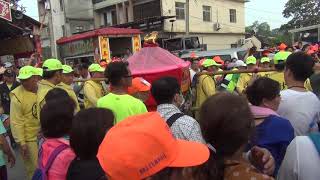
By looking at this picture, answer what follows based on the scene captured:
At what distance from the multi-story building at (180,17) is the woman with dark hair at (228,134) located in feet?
100

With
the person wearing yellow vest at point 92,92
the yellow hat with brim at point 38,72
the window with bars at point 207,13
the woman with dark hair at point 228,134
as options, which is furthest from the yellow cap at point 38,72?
the window with bars at point 207,13

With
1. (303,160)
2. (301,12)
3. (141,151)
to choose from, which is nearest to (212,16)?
(301,12)

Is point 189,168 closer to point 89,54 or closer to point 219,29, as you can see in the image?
point 89,54

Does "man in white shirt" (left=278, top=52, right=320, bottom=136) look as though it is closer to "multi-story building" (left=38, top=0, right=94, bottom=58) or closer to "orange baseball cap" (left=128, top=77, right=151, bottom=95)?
"orange baseball cap" (left=128, top=77, right=151, bottom=95)

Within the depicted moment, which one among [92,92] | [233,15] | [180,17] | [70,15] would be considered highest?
[70,15]

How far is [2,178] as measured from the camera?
188 inches

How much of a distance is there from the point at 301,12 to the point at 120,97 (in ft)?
185

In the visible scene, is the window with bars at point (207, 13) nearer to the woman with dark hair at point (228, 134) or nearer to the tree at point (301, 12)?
the tree at point (301, 12)

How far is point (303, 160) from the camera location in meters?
2.01

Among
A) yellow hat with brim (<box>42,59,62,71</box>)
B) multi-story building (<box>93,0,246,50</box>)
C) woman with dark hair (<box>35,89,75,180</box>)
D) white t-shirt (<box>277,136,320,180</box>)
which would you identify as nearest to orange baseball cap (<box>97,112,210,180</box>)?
white t-shirt (<box>277,136,320,180</box>)

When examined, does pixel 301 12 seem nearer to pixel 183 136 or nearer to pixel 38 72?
pixel 38 72

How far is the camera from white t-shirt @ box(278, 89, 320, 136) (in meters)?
3.27

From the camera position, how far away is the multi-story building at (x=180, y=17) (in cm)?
3334

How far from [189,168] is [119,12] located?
37439 millimetres
